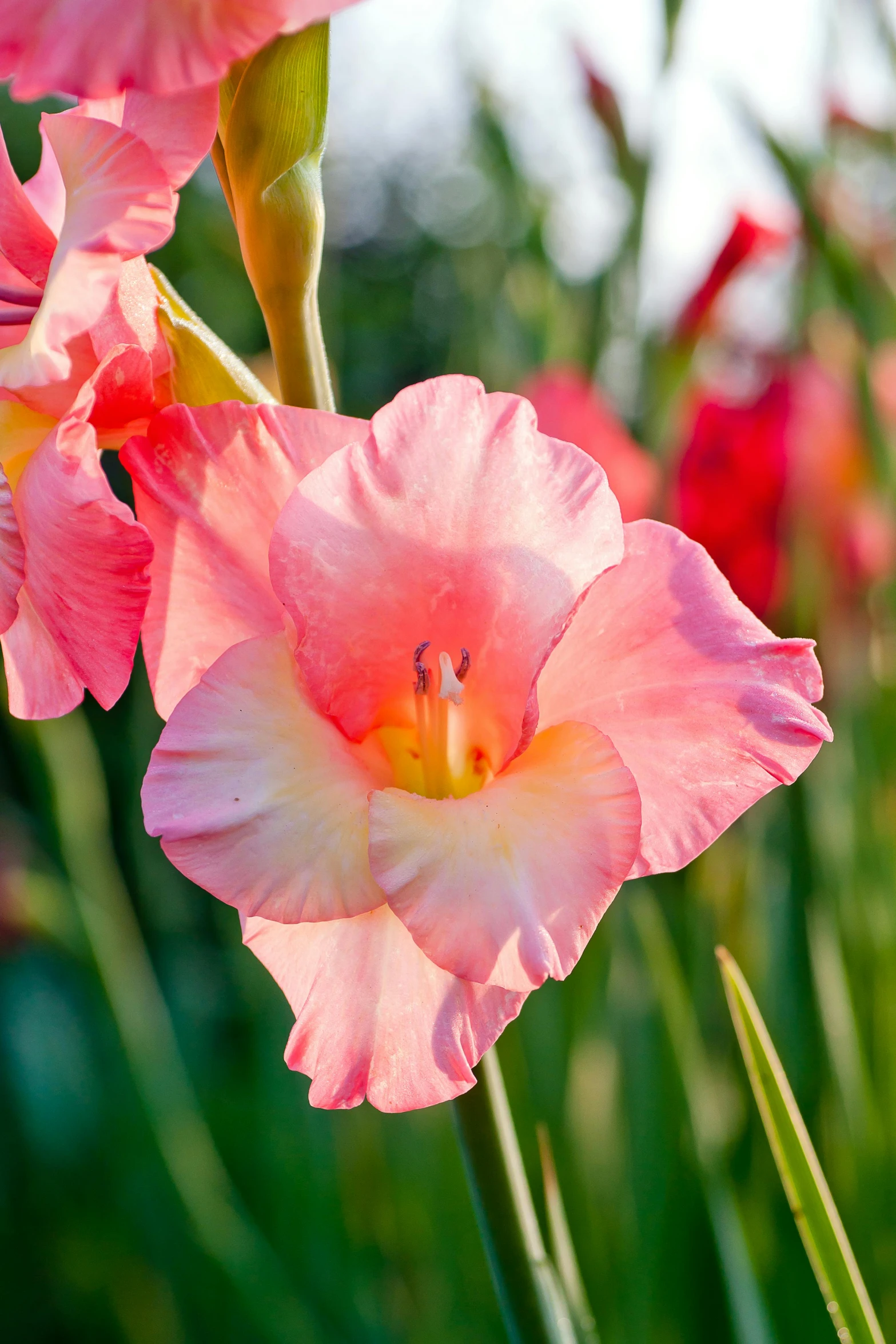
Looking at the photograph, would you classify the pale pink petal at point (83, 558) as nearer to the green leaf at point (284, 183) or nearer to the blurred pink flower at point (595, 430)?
the green leaf at point (284, 183)

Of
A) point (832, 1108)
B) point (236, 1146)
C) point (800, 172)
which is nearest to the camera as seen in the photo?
point (800, 172)

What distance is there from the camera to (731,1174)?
948 millimetres

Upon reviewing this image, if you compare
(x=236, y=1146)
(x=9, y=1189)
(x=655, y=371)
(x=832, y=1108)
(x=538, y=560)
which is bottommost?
(x=9, y=1189)

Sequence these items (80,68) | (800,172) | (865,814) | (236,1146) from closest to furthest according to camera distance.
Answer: (80,68), (800,172), (865,814), (236,1146)

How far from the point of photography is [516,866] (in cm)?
36

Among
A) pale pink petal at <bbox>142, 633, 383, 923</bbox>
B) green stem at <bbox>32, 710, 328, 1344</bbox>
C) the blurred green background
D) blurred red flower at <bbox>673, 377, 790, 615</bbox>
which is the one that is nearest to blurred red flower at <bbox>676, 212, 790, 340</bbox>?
the blurred green background

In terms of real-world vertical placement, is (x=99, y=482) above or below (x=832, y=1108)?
above

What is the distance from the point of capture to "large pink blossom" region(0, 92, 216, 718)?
1.13 feet

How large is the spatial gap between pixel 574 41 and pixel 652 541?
1170mm

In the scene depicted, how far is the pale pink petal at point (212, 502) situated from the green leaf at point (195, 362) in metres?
0.03

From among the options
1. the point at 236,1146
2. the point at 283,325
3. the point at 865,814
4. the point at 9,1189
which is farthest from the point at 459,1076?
the point at 9,1189

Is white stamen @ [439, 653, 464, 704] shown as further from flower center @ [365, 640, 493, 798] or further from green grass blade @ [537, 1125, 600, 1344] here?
green grass blade @ [537, 1125, 600, 1344]

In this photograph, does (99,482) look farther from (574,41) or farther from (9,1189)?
(9,1189)

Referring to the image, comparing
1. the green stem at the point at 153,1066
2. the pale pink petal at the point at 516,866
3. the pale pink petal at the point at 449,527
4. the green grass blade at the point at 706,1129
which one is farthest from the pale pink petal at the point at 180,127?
the green stem at the point at 153,1066
